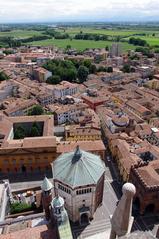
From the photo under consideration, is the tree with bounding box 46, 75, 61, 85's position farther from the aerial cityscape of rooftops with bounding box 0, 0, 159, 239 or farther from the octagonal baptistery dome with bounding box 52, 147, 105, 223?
the octagonal baptistery dome with bounding box 52, 147, 105, 223

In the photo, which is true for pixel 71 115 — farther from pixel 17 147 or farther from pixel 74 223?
pixel 74 223

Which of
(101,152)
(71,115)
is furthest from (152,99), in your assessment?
(101,152)

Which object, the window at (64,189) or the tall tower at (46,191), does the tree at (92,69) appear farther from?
the tall tower at (46,191)

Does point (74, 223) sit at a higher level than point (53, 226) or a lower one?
lower

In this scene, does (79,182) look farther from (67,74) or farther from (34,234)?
Result: (67,74)

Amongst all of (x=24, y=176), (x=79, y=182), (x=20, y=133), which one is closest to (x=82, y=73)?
(x=20, y=133)

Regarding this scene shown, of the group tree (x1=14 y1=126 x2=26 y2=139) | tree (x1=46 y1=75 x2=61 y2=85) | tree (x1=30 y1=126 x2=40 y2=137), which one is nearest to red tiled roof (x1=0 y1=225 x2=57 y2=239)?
tree (x1=30 y1=126 x2=40 y2=137)

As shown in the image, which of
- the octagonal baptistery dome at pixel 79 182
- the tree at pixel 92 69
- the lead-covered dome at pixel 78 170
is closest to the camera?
the lead-covered dome at pixel 78 170

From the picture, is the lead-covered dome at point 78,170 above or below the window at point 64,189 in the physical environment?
above

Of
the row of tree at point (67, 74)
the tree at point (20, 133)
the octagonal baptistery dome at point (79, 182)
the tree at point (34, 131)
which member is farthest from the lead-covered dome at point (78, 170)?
the row of tree at point (67, 74)
